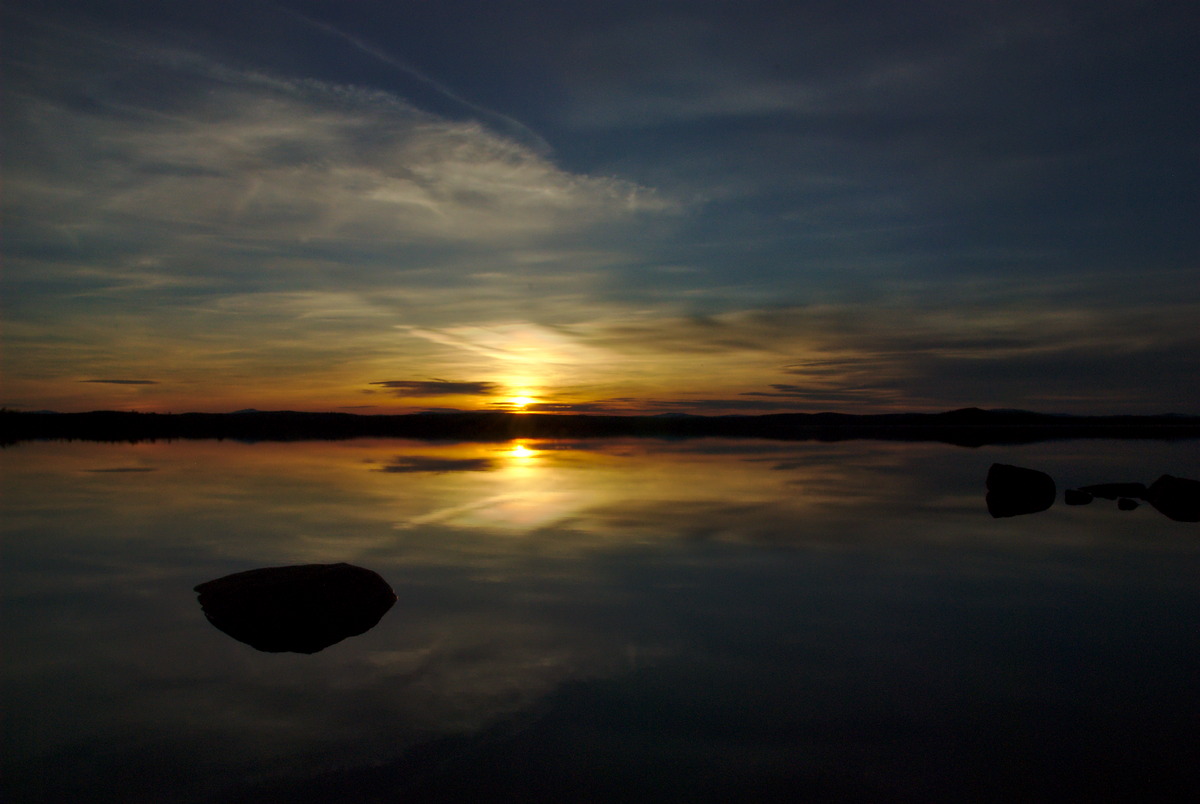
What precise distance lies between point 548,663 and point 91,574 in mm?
11491

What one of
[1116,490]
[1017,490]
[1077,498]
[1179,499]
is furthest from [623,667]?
[1116,490]

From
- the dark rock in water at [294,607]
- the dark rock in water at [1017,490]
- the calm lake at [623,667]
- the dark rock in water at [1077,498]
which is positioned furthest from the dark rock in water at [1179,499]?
the dark rock in water at [294,607]

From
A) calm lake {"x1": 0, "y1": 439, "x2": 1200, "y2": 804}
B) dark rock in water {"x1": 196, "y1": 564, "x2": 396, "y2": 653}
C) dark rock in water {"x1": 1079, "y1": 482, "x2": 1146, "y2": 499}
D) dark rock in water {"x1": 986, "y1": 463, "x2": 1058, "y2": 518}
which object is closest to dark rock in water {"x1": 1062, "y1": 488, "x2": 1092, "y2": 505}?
dark rock in water {"x1": 986, "y1": 463, "x2": 1058, "y2": 518}

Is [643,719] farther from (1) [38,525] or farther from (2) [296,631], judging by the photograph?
(1) [38,525]

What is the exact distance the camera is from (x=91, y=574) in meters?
15.4

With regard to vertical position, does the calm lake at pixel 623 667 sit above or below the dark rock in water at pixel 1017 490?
below

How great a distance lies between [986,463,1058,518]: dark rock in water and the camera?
26328 millimetres

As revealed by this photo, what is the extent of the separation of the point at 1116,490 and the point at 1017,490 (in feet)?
16.6

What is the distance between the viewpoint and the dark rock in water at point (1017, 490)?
26328 millimetres

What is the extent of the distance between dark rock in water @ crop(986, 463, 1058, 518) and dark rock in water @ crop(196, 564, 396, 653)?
22506 mm

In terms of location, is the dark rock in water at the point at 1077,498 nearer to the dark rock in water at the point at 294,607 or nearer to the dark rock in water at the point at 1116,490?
the dark rock in water at the point at 1116,490

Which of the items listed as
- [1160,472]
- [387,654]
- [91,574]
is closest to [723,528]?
[387,654]

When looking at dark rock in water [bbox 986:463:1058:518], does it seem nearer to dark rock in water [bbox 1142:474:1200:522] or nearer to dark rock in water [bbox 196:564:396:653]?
dark rock in water [bbox 1142:474:1200:522]

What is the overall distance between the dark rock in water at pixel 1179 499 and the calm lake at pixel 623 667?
106 inches
